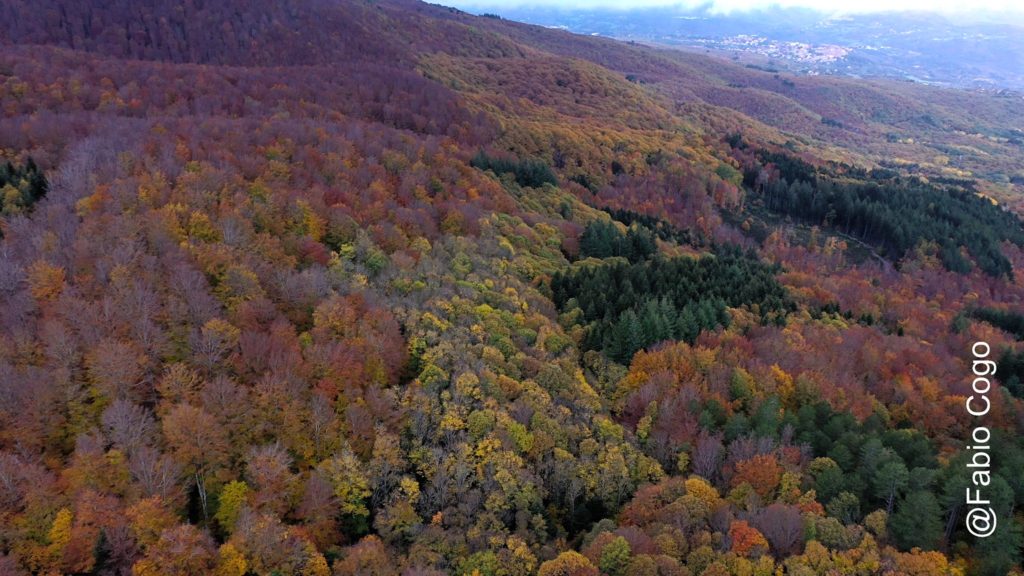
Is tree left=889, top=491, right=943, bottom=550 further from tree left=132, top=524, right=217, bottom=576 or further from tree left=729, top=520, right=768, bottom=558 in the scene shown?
tree left=132, top=524, right=217, bottom=576

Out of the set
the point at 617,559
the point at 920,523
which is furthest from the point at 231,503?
the point at 920,523

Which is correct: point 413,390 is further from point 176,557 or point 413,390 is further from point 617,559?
point 617,559

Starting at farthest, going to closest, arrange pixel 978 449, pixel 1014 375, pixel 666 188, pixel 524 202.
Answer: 1. pixel 666 188
2. pixel 524 202
3. pixel 1014 375
4. pixel 978 449

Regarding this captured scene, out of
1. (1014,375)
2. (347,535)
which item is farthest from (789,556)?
(1014,375)

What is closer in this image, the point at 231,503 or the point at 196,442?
→ the point at 231,503

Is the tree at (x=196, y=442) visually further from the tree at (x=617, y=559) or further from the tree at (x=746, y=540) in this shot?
the tree at (x=746, y=540)

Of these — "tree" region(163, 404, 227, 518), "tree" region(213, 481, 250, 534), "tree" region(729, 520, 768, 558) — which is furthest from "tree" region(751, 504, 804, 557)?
"tree" region(163, 404, 227, 518)

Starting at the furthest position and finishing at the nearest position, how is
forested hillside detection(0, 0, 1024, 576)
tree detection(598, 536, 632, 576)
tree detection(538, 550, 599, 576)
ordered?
forested hillside detection(0, 0, 1024, 576)
tree detection(598, 536, 632, 576)
tree detection(538, 550, 599, 576)

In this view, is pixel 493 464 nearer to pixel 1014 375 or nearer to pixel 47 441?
pixel 47 441

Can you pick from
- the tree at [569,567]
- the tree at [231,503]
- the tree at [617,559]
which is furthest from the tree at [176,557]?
the tree at [617,559]

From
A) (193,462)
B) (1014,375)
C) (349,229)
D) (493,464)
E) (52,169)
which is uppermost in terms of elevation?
(52,169)

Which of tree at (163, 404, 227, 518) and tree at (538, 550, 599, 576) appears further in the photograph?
tree at (163, 404, 227, 518)
